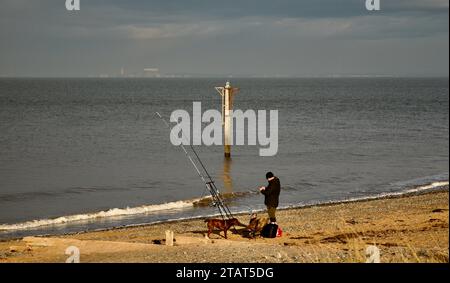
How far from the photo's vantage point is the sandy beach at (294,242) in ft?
41.7

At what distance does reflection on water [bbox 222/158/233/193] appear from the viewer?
1136 inches

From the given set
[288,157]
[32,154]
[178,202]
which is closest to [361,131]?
[288,157]

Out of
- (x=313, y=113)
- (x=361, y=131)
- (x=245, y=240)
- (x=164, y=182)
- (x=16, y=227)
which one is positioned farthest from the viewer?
(x=313, y=113)

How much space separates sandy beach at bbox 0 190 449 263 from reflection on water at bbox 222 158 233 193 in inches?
245

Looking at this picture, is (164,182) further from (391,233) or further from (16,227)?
(391,233)

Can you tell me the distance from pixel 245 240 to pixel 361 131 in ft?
147

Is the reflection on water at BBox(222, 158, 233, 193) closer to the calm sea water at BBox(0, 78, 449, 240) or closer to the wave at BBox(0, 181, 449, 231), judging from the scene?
the calm sea water at BBox(0, 78, 449, 240)

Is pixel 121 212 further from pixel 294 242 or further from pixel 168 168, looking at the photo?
pixel 168 168

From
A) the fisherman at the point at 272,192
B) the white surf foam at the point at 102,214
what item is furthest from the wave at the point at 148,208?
the fisherman at the point at 272,192

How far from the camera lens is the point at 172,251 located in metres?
13.8

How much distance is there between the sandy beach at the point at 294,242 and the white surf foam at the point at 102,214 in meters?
2.65

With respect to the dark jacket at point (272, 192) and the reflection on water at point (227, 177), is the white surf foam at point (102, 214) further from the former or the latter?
the dark jacket at point (272, 192)

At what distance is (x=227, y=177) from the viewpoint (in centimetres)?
3180

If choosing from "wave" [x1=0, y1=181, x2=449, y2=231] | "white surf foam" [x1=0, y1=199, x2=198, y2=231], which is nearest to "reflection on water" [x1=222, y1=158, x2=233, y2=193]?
"wave" [x1=0, y1=181, x2=449, y2=231]
